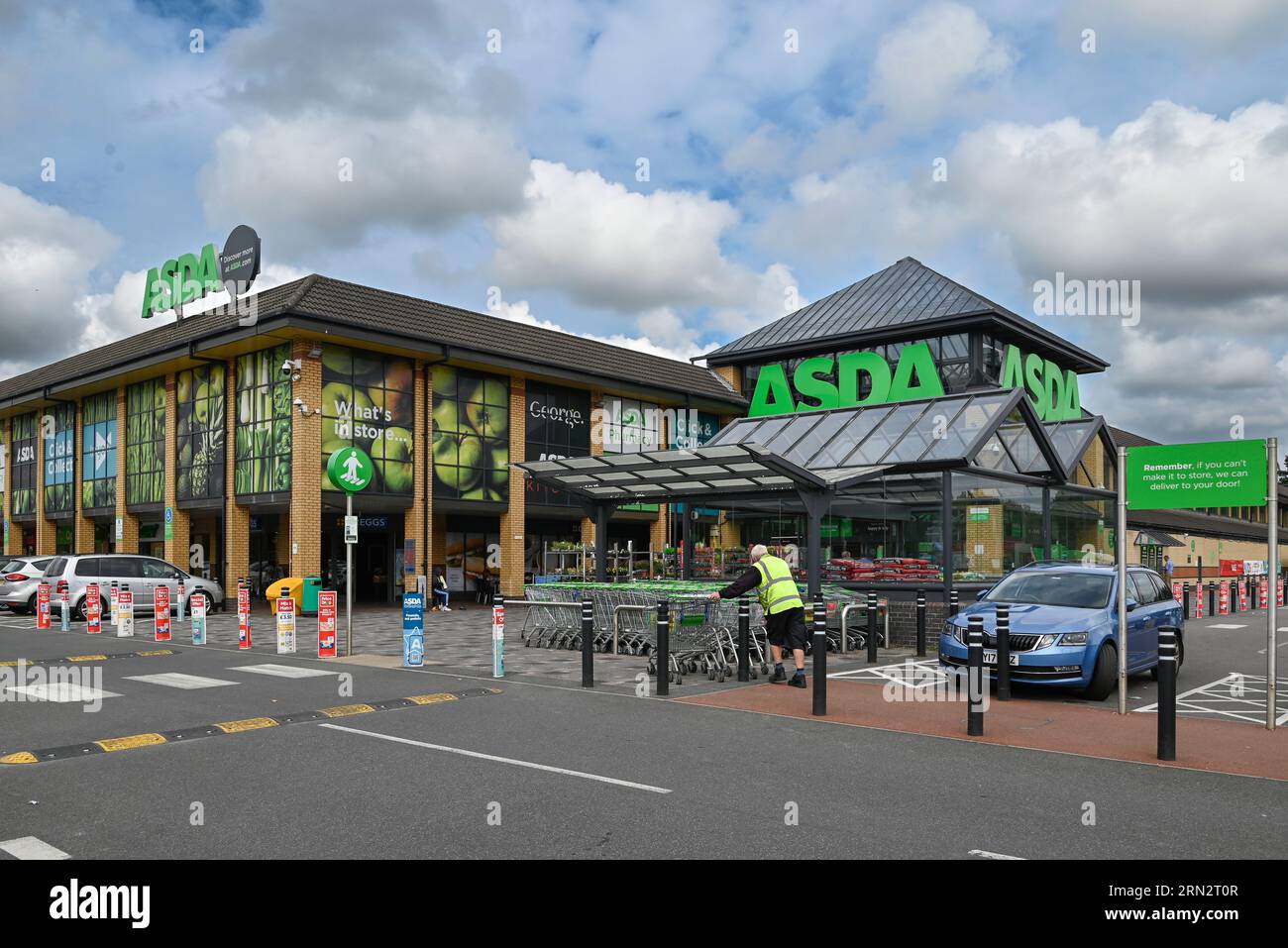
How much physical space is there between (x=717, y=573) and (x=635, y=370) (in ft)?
56.2

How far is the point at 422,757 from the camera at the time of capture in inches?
339

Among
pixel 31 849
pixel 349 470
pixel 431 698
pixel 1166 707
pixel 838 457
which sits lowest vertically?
pixel 431 698

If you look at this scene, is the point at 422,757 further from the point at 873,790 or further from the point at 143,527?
the point at 143,527

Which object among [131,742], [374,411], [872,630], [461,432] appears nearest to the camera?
[131,742]

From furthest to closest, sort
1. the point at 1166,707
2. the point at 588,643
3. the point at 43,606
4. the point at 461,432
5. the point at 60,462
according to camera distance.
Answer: the point at 60,462 → the point at 461,432 → the point at 43,606 → the point at 588,643 → the point at 1166,707

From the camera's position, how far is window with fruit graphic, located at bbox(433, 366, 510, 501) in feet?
111

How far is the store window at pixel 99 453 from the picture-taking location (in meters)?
39.5

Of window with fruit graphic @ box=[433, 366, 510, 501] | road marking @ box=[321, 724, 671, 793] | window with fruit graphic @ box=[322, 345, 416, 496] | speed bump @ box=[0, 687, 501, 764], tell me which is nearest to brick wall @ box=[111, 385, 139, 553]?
window with fruit graphic @ box=[322, 345, 416, 496]

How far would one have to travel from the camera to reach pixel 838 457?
72.0 feet

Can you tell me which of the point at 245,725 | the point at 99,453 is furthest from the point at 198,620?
the point at 99,453

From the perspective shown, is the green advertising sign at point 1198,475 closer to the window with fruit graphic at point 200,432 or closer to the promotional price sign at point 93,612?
the promotional price sign at point 93,612

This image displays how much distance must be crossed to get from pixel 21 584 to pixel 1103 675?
25000 mm

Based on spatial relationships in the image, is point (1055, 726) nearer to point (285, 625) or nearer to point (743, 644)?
point (743, 644)
